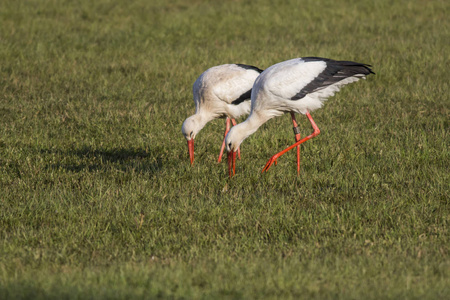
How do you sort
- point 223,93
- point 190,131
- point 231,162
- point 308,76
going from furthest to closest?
point 223,93
point 190,131
point 308,76
point 231,162

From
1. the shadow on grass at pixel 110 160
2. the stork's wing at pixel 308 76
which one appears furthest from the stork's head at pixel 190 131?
the stork's wing at pixel 308 76

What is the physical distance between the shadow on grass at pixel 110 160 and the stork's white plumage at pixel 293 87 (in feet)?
4.10

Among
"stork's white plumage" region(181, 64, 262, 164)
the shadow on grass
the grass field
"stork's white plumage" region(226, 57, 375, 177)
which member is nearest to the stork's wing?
"stork's white plumage" region(226, 57, 375, 177)

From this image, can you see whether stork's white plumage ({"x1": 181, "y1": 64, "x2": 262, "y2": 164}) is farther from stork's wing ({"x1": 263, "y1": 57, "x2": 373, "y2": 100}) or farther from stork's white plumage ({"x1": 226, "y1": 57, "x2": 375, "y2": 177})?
stork's wing ({"x1": 263, "y1": 57, "x2": 373, "y2": 100})

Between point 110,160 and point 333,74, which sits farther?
point 110,160

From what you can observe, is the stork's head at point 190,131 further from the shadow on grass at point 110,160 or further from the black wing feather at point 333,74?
the black wing feather at point 333,74

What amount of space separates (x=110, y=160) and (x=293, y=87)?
246 cm

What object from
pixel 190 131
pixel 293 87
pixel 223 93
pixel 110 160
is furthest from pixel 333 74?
pixel 110 160

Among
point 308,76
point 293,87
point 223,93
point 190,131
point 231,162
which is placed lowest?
point 231,162

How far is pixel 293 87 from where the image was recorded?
7.11 m

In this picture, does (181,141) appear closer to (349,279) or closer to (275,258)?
(275,258)

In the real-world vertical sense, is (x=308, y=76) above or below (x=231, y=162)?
above

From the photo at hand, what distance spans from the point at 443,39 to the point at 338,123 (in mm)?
6533

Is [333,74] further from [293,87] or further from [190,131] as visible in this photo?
[190,131]
